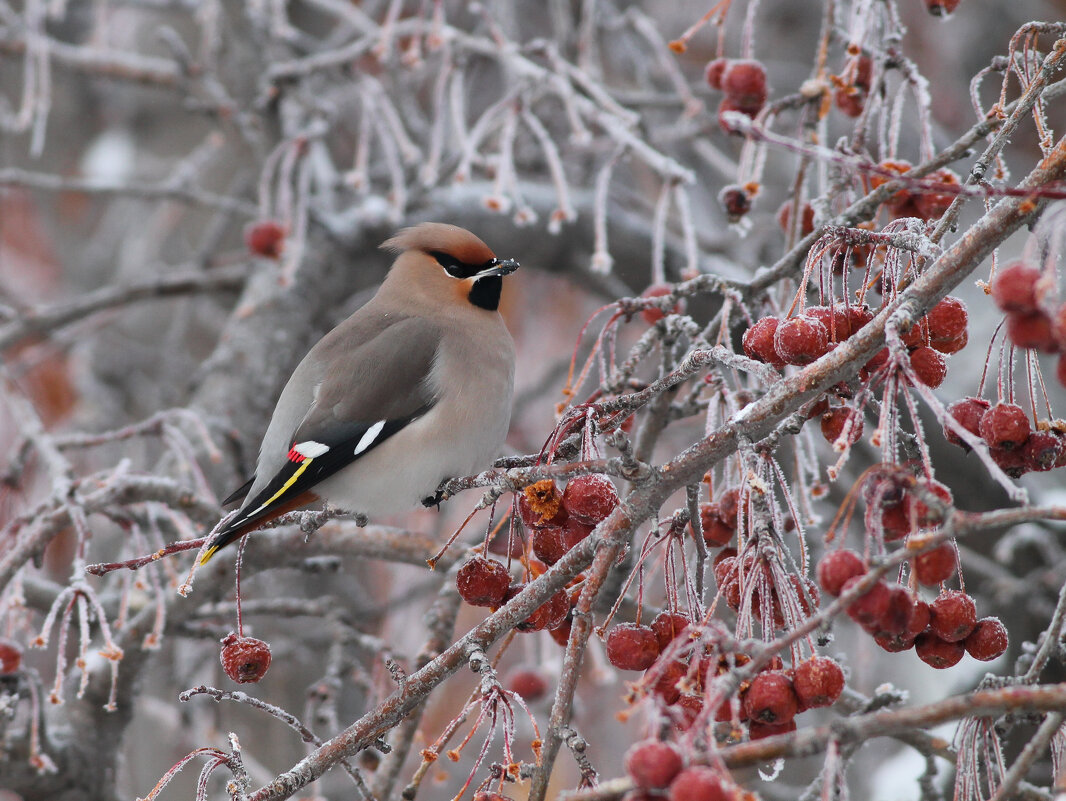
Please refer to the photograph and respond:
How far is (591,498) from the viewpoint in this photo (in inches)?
70.6

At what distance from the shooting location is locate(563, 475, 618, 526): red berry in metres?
1.79

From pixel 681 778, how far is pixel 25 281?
7.36 m

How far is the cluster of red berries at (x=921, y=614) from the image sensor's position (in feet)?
4.37

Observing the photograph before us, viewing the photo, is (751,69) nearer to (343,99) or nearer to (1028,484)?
(1028,484)

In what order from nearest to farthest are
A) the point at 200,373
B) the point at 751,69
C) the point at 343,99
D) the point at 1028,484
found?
the point at 751,69, the point at 1028,484, the point at 200,373, the point at 343,99

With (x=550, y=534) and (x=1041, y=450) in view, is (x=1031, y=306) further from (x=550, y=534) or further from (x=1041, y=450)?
(x=550, y=534)

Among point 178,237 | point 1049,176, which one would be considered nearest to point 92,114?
point 178,237

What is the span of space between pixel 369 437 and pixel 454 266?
748 millimetres

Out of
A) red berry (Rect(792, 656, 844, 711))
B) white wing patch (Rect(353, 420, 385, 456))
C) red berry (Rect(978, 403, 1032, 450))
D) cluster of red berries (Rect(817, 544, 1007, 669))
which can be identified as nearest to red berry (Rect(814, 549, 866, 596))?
cluster of red berries (Rect(817, 544, 1007, 669))

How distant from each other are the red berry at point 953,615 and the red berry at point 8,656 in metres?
2.01

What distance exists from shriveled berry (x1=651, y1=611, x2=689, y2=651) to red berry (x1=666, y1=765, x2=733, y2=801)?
2.15 feet

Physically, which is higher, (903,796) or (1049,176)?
(1049,176)

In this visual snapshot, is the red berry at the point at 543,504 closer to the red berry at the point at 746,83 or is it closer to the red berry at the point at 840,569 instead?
the red berry at the point at 840,569

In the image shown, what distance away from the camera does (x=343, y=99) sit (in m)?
5.65
